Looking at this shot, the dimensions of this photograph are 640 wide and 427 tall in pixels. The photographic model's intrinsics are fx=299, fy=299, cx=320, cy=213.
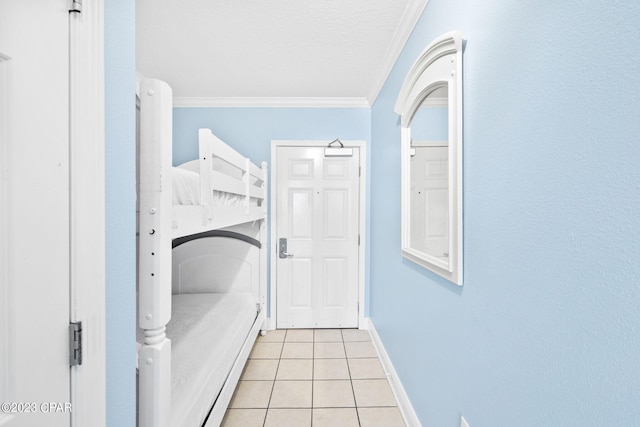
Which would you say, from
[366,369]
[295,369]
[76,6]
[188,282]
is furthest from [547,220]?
[188,282]

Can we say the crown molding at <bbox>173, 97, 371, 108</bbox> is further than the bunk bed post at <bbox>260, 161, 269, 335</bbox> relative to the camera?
Yes

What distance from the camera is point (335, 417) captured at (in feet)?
5.82

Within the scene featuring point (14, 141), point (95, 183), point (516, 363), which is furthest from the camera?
point (516, 363)

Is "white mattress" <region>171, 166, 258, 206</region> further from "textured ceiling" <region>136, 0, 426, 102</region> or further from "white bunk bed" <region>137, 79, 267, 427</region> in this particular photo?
"textured ceiling" <region>136, 0, 426, 102</region>

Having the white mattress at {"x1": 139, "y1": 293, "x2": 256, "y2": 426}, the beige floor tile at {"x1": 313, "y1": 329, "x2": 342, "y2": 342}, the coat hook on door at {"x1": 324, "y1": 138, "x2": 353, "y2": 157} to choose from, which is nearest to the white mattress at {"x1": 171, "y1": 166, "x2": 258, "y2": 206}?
the white mattress at {"x1": 139, "y1": 293, "x2": 256, "y2": 426}

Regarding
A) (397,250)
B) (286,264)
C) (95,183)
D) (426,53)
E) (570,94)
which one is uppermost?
(426,53)

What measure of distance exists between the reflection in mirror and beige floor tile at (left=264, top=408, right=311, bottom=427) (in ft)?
3.91

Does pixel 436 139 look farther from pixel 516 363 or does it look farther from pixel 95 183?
pixel 95 183

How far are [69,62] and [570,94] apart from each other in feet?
3.54

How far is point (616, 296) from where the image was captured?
0.55m

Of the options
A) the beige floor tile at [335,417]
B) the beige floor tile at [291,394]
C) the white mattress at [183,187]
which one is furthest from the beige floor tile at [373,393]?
the white mattress at [183,187]

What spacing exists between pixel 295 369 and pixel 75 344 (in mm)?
1901

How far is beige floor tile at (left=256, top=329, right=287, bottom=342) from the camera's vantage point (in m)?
2.80

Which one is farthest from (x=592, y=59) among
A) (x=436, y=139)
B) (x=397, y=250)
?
(x=397, y=250)
